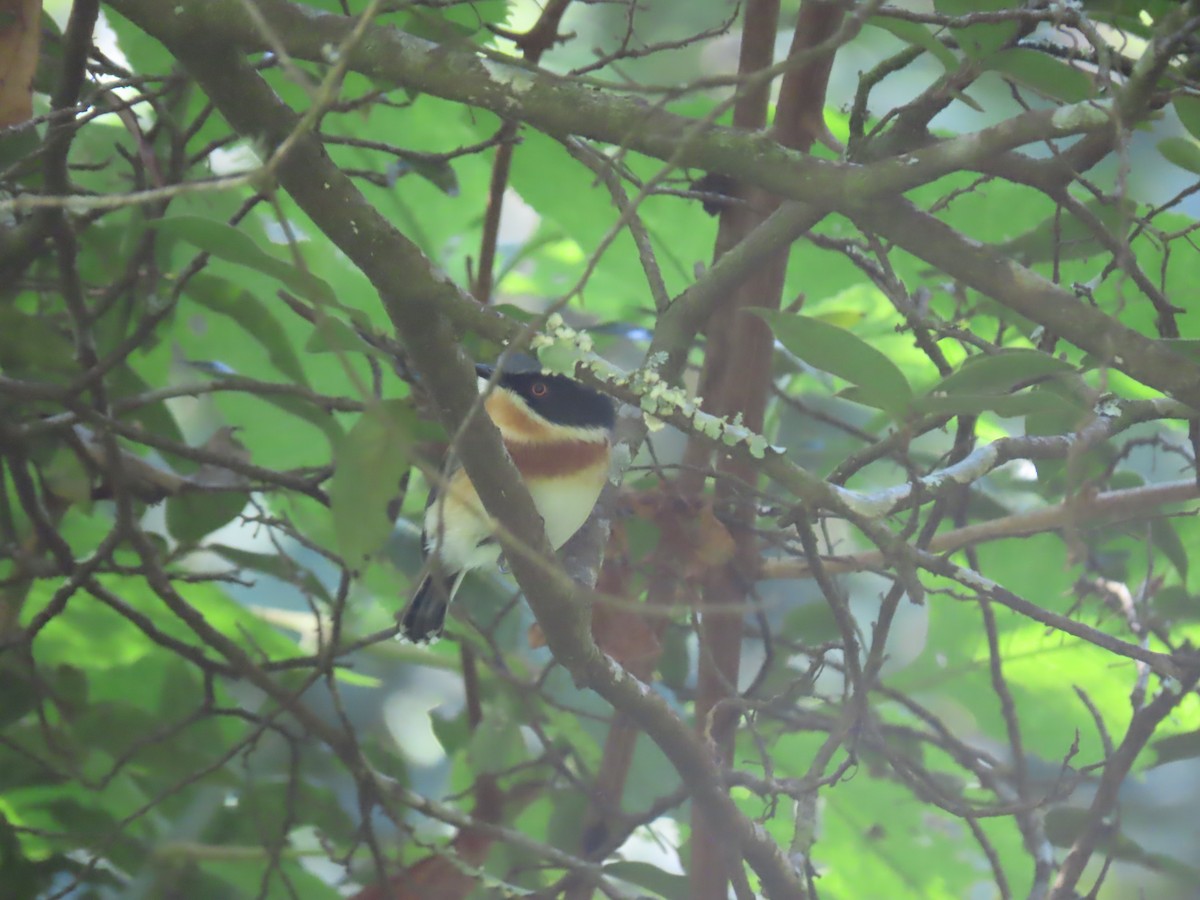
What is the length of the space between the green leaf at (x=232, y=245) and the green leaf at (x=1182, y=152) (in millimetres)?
1075

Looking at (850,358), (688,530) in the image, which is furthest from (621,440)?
(850,358)

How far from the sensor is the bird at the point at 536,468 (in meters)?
2.47

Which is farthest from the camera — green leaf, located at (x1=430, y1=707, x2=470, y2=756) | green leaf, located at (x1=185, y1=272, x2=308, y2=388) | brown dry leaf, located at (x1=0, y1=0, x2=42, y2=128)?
green leaf, located at (x1=430, y1=707, x2=470, y2=756)

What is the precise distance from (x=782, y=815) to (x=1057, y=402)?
65.9 inches

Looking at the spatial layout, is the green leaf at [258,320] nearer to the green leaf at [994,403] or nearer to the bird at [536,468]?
the bird at [536,468]

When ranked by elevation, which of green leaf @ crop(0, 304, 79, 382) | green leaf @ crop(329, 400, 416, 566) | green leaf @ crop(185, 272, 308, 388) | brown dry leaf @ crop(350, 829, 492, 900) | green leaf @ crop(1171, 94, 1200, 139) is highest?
green leaf @ crop(1171, 94, 1200, 139)

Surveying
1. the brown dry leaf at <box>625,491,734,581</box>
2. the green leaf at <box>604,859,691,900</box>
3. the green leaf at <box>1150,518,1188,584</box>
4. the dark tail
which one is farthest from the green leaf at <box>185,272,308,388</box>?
the green leaf at <box>1150,518,1188,584</box>

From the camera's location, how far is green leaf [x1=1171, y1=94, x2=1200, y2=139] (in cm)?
136

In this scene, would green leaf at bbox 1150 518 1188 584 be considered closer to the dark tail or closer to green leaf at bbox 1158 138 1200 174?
green leaf at bbox 1158 138 1200 174

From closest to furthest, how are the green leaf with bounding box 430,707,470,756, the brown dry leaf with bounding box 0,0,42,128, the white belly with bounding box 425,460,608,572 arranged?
the brown dry leaf with bounding box 0,0,42,128 < the white belly with bounding box 425,460,608,572 < the green leaf with bounding box 430,707,470,756

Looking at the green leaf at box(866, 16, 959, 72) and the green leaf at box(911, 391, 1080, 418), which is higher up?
the green leaf at box(866, 16, 959, 72)

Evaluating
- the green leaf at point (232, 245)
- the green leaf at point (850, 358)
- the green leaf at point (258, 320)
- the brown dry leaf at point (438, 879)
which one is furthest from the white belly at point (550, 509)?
the green leaf at point (850, 358)

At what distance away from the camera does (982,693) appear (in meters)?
2.68

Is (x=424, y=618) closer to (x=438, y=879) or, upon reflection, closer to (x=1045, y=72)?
(x=438, y=879)
